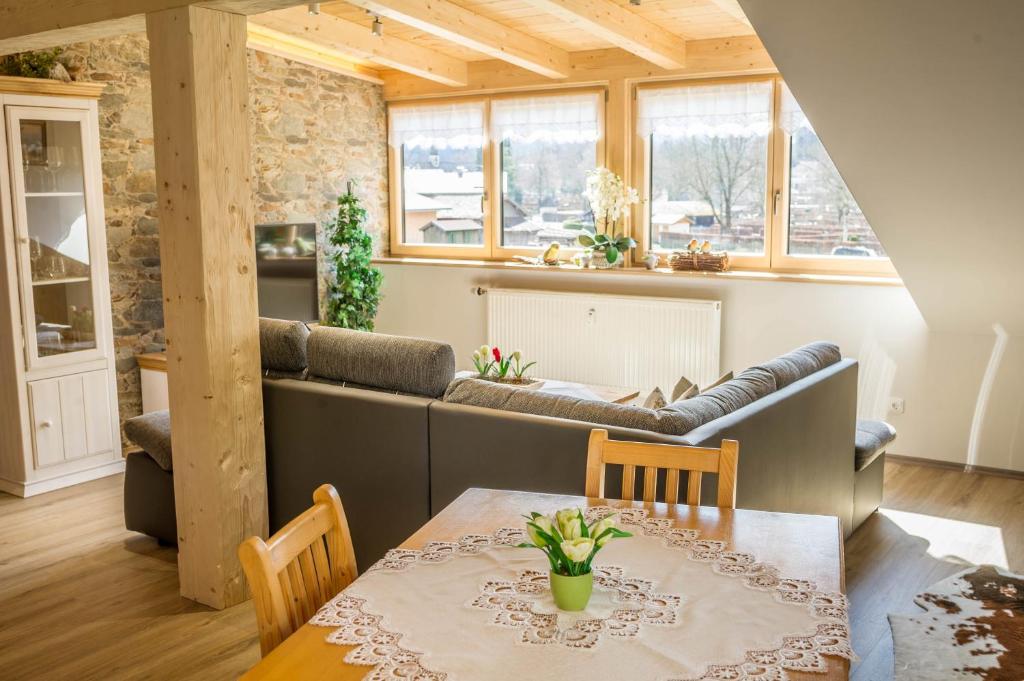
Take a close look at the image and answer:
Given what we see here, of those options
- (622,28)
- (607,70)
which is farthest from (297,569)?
(607,70)

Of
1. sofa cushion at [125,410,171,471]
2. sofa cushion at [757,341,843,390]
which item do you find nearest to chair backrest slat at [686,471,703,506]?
sofa cushion at [757,341,843,390]

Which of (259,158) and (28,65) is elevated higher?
(28,65)

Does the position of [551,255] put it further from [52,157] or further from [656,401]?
[52,157]

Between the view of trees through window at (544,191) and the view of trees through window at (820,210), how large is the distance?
149 cm

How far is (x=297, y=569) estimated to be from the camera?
1846 millimetres

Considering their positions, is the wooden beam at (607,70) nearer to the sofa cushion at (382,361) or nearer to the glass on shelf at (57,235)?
the glass on shelf at (57,235)

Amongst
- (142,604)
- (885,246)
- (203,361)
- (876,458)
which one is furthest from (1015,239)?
(142,604)

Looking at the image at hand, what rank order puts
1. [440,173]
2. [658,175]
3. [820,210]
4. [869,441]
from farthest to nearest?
[440,173] → [658,175] → [820,210] → [869,441]

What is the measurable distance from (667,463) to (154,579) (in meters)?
2.45

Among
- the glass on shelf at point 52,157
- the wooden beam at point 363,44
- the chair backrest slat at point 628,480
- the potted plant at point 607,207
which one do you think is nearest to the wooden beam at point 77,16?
the glass on shelf at point 52,157

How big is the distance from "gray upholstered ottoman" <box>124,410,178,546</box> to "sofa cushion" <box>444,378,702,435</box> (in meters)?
1.39

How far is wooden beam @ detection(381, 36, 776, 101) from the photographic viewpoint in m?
6.12

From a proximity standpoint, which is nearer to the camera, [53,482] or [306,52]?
[53,482]

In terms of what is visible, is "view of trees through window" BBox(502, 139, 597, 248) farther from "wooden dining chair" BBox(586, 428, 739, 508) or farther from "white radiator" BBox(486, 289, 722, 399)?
"wooden dining chair" BBox(586, 428, 739, 508)
